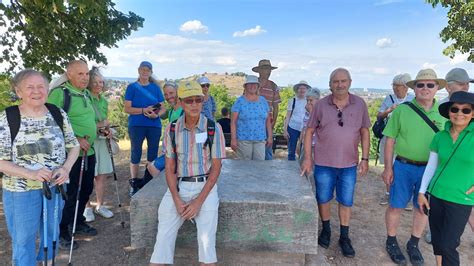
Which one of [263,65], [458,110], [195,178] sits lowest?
[195,178]

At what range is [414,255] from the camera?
3.78 m

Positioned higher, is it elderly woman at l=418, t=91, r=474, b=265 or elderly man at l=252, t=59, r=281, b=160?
elderly man at l=252, t=59, r=281, b=160

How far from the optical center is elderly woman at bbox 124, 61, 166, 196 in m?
5.19

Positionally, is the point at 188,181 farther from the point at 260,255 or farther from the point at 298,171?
the point at 298,171

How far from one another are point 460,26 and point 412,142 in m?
11.0

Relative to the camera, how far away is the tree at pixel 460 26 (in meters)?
11.1

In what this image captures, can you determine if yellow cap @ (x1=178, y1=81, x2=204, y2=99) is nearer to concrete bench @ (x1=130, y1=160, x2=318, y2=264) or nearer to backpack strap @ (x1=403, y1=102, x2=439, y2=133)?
concrete bench @ (x1=130, y1=160, x2=318, y2=264)

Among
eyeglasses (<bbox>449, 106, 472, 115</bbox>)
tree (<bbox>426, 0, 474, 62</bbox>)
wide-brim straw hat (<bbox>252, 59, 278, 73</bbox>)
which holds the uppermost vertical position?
tree (<bbox>426, 0, 474, 62</bbox>)

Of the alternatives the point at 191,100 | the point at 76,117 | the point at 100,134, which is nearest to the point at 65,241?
the point at 100,134

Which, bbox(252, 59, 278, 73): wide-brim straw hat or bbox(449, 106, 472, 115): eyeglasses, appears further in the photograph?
bbox(252, 59, 278, 73): wide-brim straw hat

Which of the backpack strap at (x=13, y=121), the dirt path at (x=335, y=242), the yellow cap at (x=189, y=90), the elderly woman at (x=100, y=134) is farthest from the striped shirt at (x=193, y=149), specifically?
the elderly woman at (x=100, y=134)

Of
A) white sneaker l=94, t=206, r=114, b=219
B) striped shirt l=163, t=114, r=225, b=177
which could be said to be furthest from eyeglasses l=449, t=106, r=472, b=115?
white sneaker l=94, t=206, r=114, b=219

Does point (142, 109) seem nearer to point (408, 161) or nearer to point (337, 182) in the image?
point (337, 182)

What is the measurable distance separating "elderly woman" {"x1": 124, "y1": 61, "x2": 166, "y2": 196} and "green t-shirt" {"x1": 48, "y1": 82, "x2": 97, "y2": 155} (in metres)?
1.21
